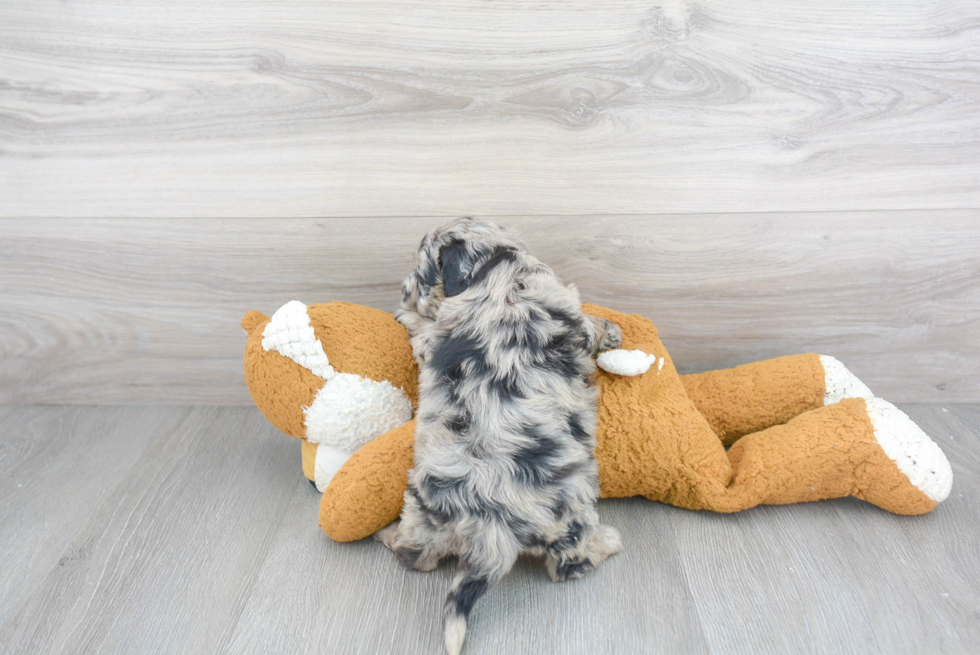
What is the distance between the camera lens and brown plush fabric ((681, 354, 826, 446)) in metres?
1.82

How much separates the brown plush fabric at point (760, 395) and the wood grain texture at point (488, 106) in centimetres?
49

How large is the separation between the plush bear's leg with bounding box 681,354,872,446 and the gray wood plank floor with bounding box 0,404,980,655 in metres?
0.27

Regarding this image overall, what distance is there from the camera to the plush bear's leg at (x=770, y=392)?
5.97ft

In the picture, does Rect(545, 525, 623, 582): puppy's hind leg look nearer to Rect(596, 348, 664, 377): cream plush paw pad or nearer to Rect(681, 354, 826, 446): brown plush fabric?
Rect(596, 348, 664, 377): cream plush paw pad

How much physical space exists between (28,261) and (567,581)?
194 cm

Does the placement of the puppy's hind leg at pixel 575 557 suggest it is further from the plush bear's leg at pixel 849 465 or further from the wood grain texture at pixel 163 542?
the wood grain texture at pixel 163 542

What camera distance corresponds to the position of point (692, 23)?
5.98ft

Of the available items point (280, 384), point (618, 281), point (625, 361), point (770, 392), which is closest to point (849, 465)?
point (770, 392)

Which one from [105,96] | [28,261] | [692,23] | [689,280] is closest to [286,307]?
[105,96]

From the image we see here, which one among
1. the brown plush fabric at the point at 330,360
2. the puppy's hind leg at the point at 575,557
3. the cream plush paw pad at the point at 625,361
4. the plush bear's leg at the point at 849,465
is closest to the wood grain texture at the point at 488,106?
the brown plush fabric at the point at 330,360

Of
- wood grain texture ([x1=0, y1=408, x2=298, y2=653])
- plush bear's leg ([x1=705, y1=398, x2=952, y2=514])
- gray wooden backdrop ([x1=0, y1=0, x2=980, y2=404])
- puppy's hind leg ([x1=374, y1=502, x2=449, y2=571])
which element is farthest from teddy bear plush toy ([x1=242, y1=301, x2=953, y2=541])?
gray wooden backdrop ([x1=0, y1=0, x2=980, y2=404])

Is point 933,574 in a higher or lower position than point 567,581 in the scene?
higher

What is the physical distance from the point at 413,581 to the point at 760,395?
107cm

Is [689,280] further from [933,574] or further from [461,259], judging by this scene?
[933,574]
